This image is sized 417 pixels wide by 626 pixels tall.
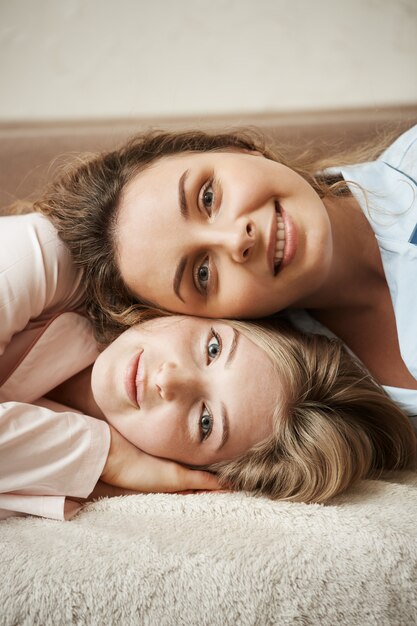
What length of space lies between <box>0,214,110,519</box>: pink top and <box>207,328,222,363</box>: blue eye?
9.4 inches

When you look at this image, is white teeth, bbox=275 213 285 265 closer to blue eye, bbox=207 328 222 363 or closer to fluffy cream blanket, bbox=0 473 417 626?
blue eye, bbox=207 328 222 363

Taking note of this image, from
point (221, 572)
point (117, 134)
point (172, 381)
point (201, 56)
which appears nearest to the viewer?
point (221, 572)

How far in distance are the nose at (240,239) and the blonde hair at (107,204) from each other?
0.77 feet

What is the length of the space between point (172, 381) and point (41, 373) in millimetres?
329

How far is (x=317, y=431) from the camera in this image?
1.22 meters

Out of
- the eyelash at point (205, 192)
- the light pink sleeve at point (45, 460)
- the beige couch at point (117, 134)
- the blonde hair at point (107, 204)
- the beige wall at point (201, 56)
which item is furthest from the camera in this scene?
the beige wall at point (201, 56)

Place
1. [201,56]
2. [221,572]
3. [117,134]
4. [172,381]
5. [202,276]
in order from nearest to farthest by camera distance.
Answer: [221,572], [172,381], [202,276], [117,134], [201,56]

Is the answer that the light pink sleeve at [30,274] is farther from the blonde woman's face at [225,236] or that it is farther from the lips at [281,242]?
the lips at [281,242]

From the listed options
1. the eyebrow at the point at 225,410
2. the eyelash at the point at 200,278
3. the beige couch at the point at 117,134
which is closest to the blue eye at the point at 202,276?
the eyelash at the point at 200,278

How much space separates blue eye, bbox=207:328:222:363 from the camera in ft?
4.08

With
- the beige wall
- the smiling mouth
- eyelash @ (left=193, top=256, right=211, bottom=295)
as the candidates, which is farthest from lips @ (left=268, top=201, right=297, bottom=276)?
the beige wall

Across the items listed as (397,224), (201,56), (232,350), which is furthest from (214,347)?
(201,56)

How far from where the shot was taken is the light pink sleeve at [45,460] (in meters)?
1.16

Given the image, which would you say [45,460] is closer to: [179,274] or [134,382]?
[134,382]
